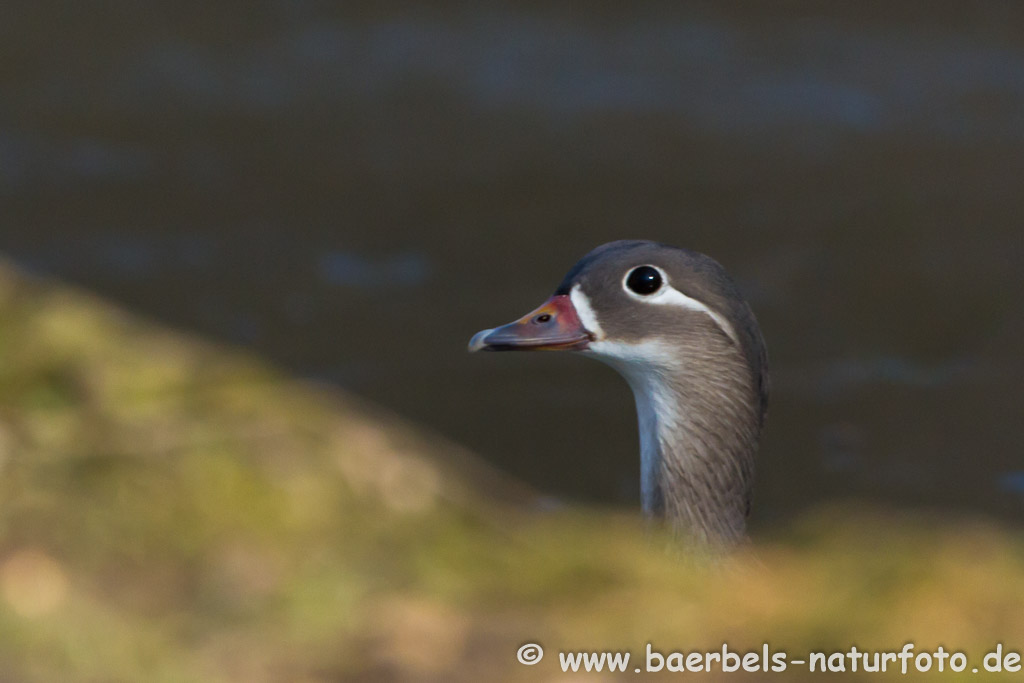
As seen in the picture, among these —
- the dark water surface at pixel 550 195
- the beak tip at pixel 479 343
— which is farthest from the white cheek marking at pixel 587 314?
the dark water surface at pixel 550 195

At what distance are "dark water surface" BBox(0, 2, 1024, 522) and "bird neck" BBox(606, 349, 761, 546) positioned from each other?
194cm

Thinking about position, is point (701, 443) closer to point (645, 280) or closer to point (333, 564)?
point (645, 280)

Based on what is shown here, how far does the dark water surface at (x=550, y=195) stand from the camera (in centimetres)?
613

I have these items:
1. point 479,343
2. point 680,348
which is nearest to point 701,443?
point 680,348

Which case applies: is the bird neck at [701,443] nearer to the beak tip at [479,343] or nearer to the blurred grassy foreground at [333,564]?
the beak tip at [479,343]

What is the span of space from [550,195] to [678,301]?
3.66m

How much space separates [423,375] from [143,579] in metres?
4.39

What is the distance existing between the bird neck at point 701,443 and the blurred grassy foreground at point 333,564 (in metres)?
1.55

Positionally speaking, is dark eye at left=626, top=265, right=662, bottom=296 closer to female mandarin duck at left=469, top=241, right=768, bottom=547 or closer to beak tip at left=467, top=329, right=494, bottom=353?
female mandarin duck at left=469, top=241, right=768, bottom=547

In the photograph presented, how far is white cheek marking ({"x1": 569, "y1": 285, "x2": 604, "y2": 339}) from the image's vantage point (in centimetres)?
380

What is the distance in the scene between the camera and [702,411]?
3.78 metres

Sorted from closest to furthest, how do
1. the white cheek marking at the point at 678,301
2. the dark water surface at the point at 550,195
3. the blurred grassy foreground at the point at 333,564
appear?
the blurred grassy foreground at the point at 333,564
the white cheek marking at the point at 678,301
the dark water surface at the point at 550,195

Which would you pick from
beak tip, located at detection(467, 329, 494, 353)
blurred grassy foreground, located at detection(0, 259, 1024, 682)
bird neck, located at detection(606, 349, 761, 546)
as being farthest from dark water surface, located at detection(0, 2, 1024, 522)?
blurred grassy foreground, located at detection(0, 259, 1024, 682)

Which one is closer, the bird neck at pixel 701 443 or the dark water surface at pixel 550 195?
the bird neck at pixel 701 443
